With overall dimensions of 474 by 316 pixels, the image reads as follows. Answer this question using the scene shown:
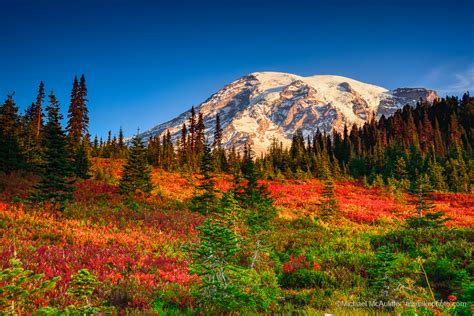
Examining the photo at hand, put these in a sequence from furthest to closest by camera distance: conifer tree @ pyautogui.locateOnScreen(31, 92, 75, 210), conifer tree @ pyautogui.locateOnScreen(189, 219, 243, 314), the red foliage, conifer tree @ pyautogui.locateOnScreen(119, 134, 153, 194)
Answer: conifer tree @ pyautogui.locateOnScreen(119, 134, 153, 194)
conifer tree @ pyautogui.locateOnScreen(31, 92, 75, 210)
the red foliage
conifer tree @ pyautogui.locateOnScreen(189, 219, 243, 314)

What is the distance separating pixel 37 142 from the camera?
119 feet

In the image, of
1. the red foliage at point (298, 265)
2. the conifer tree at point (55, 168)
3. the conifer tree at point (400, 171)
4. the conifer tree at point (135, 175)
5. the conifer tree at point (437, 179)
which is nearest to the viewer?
the red foliage at point (298, 265)

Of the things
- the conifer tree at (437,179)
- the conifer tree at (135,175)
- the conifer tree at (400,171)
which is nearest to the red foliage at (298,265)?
the conifer tree at (135,175)

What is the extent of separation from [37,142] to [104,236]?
32.4 meters

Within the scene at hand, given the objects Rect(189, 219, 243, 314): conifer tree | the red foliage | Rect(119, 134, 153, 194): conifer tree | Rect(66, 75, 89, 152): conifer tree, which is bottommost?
the red foliage

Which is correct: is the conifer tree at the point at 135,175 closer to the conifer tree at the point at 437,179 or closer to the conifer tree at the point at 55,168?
the conifer tree at the point at 55,168

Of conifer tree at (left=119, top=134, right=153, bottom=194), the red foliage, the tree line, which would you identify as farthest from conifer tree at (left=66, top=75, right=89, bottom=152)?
the red foliage

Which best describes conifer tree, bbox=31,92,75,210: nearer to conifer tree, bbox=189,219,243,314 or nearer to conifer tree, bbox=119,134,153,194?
conifer tree, bbox=119,134,153,194

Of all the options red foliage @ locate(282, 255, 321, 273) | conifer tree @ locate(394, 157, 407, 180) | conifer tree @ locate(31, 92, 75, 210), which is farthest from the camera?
conifer tree @ locate(394, 157, 407, 180)

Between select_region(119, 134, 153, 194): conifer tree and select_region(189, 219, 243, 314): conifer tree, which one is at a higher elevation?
select_region(119, 134, 153, 194): conifer tree

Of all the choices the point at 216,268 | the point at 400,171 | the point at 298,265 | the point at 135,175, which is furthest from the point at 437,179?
the point at 216,268

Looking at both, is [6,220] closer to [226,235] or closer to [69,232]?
[69,232]

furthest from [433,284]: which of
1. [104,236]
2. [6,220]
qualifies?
[6,220]

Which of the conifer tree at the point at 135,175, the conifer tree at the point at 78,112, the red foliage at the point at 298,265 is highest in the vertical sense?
the conifer tree at the point at 78,112
